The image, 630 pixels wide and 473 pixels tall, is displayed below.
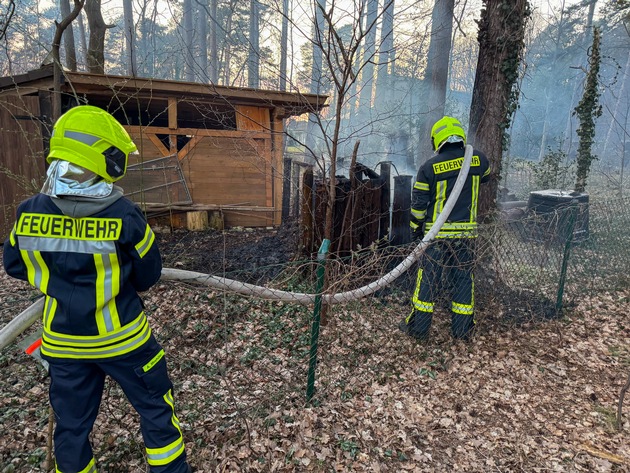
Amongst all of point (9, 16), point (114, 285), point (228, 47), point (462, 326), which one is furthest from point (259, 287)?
point (228, 47)

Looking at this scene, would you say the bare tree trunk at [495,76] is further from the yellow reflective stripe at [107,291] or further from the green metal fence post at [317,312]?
the yellow reflective stripe at [107,291]

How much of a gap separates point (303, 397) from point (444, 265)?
73.8 inches

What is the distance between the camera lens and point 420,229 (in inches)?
168

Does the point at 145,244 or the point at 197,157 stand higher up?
the point at 197,157

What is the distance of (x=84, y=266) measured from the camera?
1.81 m

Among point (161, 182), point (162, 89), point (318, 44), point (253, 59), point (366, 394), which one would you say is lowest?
point (366, 394)

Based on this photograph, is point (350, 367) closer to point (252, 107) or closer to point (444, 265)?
point (444, 265)

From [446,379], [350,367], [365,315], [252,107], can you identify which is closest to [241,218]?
[252,107]

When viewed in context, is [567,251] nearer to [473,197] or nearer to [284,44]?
[473,197]

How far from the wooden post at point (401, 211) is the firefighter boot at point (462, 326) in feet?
4.92

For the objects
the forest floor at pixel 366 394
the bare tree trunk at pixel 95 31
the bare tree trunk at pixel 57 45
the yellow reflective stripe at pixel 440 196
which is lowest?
the forest floor at pixel 366 394

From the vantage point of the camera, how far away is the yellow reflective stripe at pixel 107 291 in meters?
1.85

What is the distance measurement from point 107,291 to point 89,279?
10 centimetres

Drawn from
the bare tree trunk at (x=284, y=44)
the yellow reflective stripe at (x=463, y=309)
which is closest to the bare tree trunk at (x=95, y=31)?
the bare tree trunk at (x=284, y=44)
